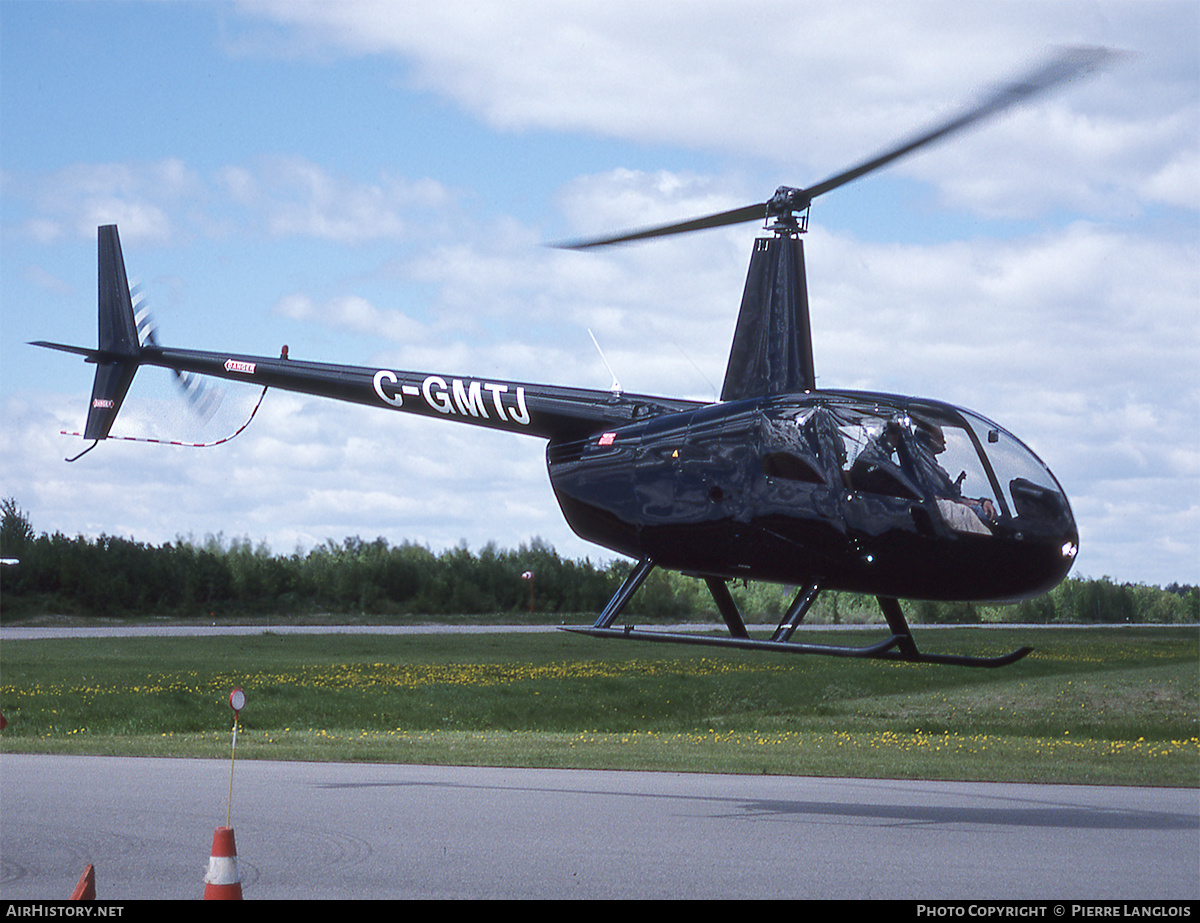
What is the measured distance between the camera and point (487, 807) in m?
12.9

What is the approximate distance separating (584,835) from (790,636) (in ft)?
8.31

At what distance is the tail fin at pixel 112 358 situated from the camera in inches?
659

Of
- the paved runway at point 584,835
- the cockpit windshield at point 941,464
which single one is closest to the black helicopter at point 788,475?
the cockpit windshield at point 941,464

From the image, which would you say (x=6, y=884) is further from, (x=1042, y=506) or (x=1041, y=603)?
(x=1041, y=603)

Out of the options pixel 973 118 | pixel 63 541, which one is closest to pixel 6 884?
pixel 973 118

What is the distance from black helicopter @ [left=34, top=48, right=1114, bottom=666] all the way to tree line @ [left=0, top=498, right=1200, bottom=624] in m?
34.7

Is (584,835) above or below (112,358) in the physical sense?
below

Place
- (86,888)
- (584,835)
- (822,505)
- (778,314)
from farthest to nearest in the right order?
1. (778,314)
2. (584,835)
3. (822,505)
4. (86,888)

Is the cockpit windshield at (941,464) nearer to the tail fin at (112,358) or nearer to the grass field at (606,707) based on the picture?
the grass field at (606,707)

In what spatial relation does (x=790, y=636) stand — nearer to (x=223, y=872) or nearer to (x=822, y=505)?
(x=822, y=505)

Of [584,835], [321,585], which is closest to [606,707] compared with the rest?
[584,835]

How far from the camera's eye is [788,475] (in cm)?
1109

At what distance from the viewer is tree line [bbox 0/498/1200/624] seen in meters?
50.0

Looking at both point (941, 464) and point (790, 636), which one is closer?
point (941, 464)
